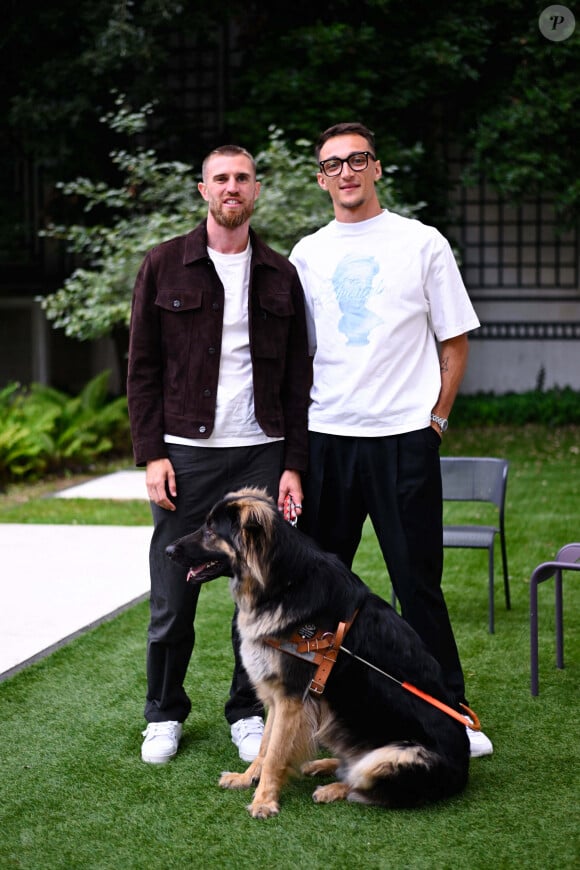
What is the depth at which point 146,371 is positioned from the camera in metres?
4.06

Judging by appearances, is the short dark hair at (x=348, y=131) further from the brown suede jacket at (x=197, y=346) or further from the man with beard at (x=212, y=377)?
the brown suede jacket at (x=197, y=346)

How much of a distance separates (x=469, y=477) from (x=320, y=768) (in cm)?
261

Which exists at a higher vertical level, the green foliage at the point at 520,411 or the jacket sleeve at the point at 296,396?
the jacket sleeve at the point at 296,396

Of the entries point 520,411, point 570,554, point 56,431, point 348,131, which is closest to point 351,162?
point 348,131

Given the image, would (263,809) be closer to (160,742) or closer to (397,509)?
(160,742)

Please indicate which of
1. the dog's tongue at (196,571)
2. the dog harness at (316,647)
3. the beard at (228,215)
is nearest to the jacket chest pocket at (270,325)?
the beard at (228,215)

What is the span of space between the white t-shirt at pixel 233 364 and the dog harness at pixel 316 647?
2.78 feet

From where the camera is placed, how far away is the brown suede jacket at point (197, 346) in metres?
4.00

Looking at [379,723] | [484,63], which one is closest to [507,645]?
[379,723]

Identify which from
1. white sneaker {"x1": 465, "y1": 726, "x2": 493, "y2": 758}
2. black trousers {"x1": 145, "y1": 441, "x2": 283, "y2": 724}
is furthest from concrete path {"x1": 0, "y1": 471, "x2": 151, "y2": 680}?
white sneaker {"x1": 465, "y1": 726, "x2": 493, "y2": 758}

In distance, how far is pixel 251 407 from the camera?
4.10 meters

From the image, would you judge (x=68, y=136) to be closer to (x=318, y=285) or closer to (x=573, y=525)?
(x=573, y=525)

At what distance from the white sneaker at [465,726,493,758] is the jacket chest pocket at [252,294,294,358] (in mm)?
1700

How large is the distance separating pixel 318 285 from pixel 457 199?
14149mm
